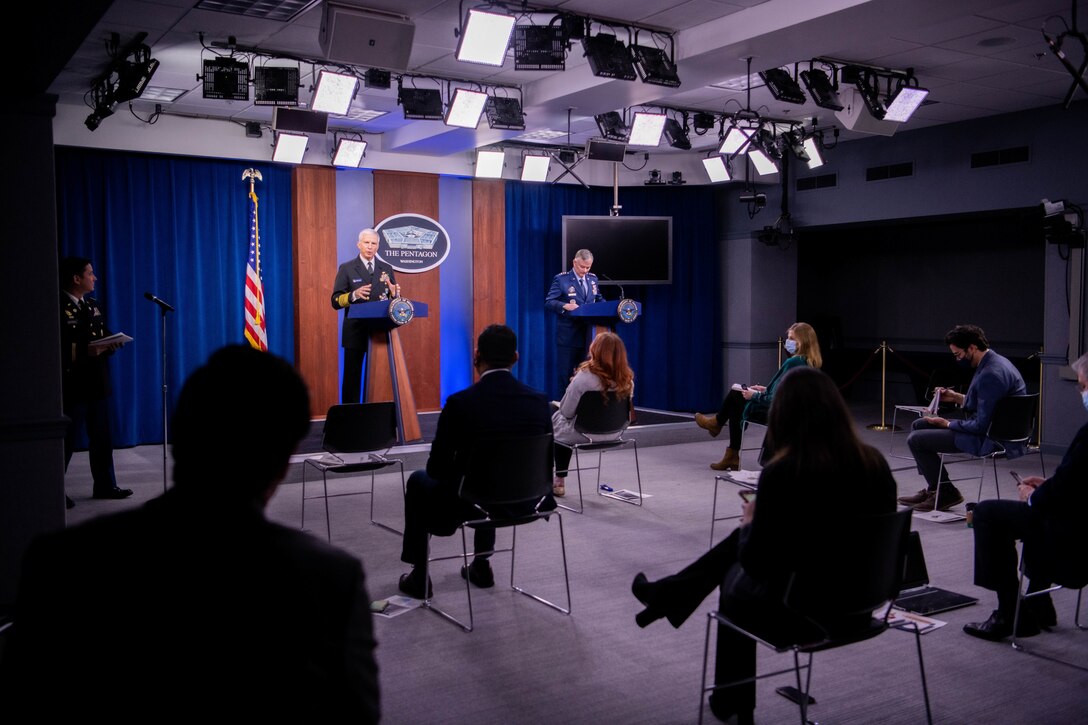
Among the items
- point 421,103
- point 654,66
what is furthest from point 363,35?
point 654,66

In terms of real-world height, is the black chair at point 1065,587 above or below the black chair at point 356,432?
below

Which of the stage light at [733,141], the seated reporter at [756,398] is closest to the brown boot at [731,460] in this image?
the seated reporter at [756,398]

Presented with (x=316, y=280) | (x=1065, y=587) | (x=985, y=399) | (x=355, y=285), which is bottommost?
(x=1065, y=587)

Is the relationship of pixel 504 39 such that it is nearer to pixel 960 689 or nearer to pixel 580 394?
pixel 580 394

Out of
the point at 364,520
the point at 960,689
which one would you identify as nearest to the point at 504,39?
the point at 364,520

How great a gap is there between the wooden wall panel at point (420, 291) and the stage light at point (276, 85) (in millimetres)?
3411

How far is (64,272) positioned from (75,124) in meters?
3.01

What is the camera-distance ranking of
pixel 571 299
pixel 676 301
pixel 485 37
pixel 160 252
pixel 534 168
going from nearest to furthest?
pixel 485 37 < pixel 160 252 < pixel 571 299 < pixel 534 168 < pixel 676 301

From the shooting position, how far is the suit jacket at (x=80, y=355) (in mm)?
5844

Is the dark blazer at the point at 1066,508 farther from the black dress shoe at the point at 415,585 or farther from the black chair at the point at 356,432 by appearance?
the black chair at the point at 356,432

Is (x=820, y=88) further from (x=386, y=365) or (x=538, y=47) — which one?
(x=386, y=365)

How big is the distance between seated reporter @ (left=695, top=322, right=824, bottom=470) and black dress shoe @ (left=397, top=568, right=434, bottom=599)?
2823mm

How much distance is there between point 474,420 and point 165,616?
2665mm

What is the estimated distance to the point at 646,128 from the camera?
8133 mm
